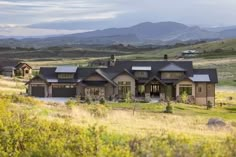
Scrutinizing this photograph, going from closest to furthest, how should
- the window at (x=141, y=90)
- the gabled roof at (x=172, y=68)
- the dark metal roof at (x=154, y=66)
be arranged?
the gabled roof at (x=172, y=68), the window at (x=141, y=90), the dark metal roof at (x=154, y=66)

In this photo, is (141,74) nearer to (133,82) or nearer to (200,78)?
(133,82)

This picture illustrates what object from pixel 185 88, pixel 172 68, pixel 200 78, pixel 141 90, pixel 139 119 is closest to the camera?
pixel 139 119

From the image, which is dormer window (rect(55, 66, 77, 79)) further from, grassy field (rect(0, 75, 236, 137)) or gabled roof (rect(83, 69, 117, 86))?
grassy field (rect(0, 75, 236, 137))

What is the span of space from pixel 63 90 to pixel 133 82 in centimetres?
808

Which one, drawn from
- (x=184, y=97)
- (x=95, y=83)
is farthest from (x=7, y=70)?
(x=184, y=97)

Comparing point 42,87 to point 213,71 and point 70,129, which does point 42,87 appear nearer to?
point 213,71

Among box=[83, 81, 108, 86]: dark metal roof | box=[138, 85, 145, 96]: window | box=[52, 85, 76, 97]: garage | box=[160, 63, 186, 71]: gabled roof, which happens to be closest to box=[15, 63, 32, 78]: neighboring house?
box=[52, 85, 76, 97]: garage

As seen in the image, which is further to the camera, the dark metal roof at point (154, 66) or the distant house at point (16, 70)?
the distant house at point (16, 70)

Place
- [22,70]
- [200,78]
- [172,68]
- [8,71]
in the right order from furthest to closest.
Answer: [8,71], [22,70], [172,68], [200,78]

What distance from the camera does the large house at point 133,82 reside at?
6316cm

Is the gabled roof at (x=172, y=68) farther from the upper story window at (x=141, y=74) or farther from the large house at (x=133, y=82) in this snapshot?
the upper story window at (x=141, y=74)

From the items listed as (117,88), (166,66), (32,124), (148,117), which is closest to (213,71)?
(166,66)

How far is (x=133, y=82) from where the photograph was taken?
210 feet

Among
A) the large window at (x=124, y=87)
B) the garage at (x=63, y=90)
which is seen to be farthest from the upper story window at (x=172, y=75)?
the garage at (x=63, y=90)
